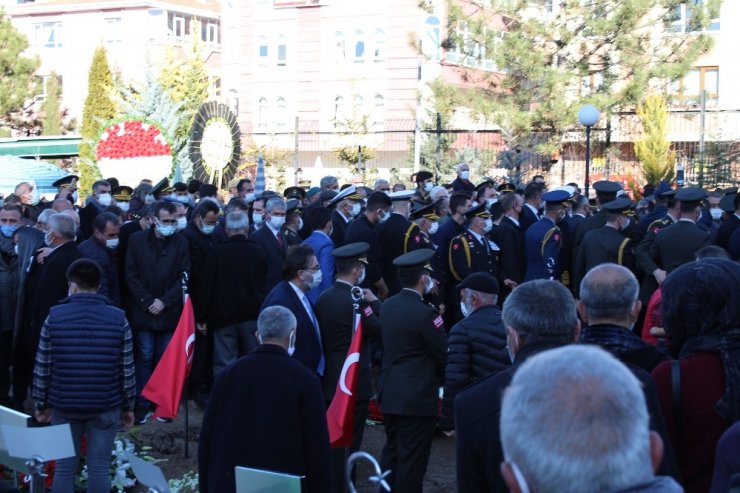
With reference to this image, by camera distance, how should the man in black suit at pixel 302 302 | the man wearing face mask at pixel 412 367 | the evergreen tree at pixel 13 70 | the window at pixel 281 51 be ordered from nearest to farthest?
the man wearing face mask at pixel 412 367, the man in black suit at pixel 302 302, the evergreen tree at pixel 13 70, the window at pixel 281 51

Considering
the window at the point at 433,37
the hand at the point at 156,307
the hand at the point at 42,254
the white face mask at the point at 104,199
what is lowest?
the hand at the point at 156,307

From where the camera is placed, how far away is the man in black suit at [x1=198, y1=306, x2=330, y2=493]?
5.35 meters

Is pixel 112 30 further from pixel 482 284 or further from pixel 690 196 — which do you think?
pixel 482 284

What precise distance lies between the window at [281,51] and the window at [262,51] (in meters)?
0.74

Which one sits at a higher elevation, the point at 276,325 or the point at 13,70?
the point at 13,70

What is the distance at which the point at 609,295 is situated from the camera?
4395 millimetres

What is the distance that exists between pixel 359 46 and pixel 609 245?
135ft

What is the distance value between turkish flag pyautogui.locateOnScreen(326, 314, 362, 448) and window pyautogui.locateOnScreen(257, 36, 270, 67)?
1891 inches

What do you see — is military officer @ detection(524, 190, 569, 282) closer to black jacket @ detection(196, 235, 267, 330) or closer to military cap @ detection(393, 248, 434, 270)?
black jacket @ detection(196, 235, 267, 330)

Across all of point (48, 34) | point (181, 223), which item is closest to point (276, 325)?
point (181, 223)

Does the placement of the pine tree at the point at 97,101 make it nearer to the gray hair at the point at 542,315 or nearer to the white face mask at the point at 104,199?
the white face mask at the point at 104,199

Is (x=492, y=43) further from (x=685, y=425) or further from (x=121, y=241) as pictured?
(x=685, y=425)

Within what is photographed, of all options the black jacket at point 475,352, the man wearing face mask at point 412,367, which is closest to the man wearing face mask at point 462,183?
the man wearing face mask at point 412,367

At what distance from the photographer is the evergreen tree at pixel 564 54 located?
28.2 metres
